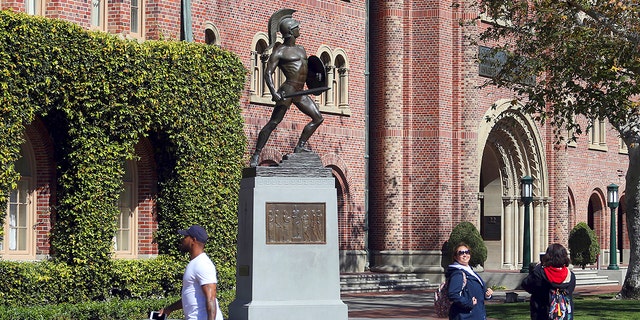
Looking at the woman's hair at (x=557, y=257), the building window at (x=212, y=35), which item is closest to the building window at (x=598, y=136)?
the building window at (x=212, y=35)

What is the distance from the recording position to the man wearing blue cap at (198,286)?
1112 cm

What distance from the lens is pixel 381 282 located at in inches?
1387

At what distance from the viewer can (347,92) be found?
36.1m

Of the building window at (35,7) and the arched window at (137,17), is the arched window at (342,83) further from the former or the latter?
the building window at (35,7)

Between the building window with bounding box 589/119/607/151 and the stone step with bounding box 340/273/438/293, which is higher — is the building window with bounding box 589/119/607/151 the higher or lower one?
the higher one

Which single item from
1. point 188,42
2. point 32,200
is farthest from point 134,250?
point 188,42

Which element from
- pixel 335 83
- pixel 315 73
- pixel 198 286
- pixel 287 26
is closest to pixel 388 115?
pixel 335 83

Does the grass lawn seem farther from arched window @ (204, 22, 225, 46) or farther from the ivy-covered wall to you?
arched window @ (204, 22, 225, 46)

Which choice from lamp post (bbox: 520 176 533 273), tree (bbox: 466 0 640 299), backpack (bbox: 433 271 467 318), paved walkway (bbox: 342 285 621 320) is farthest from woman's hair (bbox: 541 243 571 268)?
lamp post (bbox: 520 176 533 273)

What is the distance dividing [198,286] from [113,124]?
45.1ft

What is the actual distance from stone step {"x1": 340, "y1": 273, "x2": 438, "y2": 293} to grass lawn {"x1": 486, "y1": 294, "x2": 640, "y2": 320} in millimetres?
5632

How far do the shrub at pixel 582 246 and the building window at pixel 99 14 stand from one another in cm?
2356

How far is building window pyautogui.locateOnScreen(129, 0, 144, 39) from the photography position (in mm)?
26281

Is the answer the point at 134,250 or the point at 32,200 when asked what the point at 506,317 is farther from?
the point at 32,200
